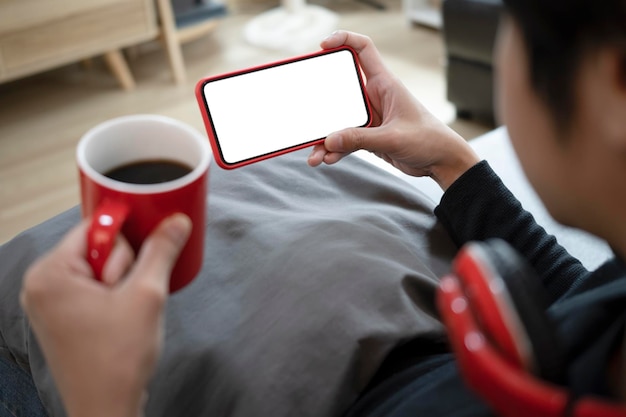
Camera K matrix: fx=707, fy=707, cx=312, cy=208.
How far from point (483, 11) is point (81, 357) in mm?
1789

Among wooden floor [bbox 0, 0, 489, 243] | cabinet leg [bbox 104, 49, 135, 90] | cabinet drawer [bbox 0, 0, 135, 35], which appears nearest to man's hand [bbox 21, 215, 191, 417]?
wooden floor [bbox 0, 0, 489, 243]

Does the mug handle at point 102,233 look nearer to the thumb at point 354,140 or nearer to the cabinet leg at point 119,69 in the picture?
the thumb at point 354,140

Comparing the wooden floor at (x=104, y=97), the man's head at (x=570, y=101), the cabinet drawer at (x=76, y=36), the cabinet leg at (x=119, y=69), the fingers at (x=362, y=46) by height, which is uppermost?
the man's head at (x=570, y=101)

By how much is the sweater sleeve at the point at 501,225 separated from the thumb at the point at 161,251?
0.37 metres

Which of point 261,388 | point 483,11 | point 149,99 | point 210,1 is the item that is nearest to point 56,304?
point 261,388

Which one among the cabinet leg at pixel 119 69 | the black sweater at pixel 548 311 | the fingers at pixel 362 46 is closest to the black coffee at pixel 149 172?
the black sweater at pixel 548 311

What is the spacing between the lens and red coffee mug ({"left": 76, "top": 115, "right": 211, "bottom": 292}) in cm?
48

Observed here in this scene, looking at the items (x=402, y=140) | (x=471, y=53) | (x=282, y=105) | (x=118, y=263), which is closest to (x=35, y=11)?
(x=471, y=53)

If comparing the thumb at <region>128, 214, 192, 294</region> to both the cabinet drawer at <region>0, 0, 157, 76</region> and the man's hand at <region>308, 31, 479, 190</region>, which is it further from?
the cabinet drawer at <region>0, 0, 157, 76</region>

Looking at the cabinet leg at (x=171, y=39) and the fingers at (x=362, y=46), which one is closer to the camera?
the fingers at (x=362, y=46)

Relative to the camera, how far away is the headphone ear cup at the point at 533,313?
435 millimetres

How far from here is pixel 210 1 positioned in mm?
2746

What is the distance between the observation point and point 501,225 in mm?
769

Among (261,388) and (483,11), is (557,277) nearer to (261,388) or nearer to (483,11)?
(261,388)
